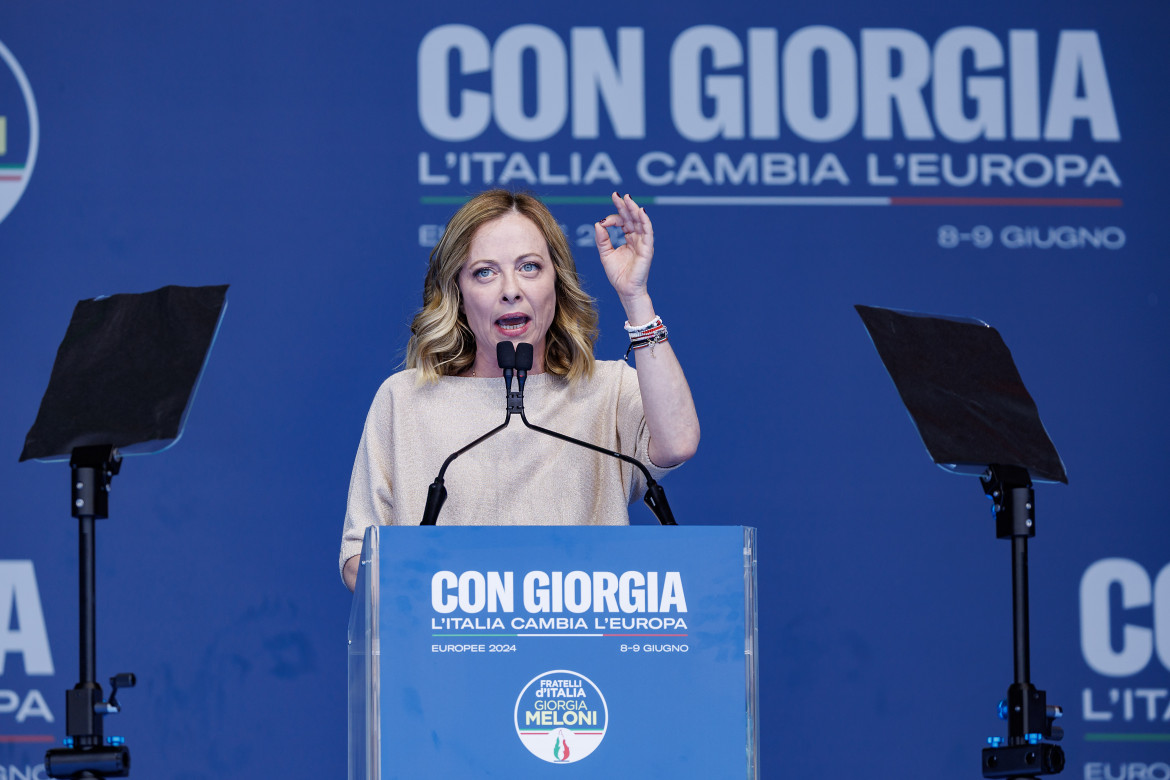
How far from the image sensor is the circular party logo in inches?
60.4

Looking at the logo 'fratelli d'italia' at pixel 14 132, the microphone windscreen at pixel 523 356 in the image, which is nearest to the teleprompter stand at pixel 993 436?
the microphone windscreen at pixel 523 356

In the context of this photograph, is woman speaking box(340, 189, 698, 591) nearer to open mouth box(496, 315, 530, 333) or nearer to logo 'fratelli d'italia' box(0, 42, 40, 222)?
open mouth box(496, 315, 530, 333)

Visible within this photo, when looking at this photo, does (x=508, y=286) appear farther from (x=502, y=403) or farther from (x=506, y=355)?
(x=506, y=355)

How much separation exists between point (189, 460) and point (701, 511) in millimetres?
1288

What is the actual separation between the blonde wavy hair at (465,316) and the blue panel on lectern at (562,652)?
2.74 ft

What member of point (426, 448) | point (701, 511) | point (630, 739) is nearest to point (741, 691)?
point (630, 739)

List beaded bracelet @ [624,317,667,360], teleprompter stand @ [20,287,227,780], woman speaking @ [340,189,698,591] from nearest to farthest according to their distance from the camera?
teleprompter stand @ [20,287,227,780]
beaded bracelet @ [624,317,667,360]
woman speaking @ [340,189,698,591]

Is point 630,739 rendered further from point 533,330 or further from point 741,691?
point 533,330

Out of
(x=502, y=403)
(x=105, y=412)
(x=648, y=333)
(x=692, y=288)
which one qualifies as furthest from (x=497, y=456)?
(x=692, y=288)

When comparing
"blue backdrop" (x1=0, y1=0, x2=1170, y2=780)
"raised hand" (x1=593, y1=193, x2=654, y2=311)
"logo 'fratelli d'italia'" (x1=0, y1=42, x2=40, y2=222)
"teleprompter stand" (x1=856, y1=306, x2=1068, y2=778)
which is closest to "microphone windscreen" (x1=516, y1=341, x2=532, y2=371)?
"raised hand" (x1=593, y1=193, x2=654, y2=311)

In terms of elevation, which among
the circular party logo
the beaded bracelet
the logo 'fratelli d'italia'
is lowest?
the circular party logo

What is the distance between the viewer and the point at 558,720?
5.03 feet

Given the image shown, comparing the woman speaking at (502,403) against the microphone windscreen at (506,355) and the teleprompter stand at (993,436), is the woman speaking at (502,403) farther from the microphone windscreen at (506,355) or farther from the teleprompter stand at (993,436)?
the teleprompter stand at (993,436)

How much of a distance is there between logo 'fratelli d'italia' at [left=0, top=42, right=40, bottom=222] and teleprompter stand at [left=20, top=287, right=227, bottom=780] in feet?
5.20
